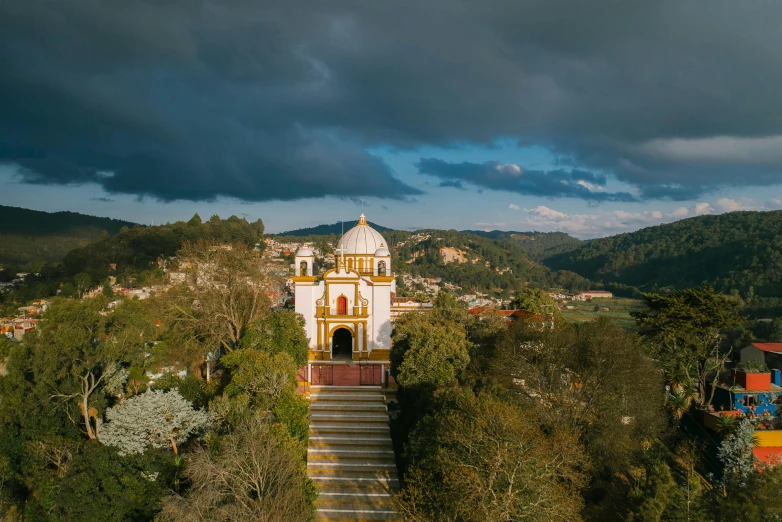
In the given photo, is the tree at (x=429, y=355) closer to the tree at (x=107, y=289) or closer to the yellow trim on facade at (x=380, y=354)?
the yellow trim on facade at (x=380, y=354)

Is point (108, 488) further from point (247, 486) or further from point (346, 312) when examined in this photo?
point (346, 312)

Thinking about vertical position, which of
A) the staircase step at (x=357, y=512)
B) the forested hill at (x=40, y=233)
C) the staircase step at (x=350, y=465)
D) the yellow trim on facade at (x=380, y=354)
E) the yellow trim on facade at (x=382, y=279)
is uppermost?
the forested hill at (x=40, y=233)

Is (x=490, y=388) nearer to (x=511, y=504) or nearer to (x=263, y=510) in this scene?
(x=511, y=504)

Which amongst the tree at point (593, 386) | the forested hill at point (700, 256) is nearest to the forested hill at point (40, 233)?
the tree at point (593, 386)

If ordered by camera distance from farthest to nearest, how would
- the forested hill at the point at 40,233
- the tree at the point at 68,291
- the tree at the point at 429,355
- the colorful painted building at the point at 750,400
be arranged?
the forested hill at the point at 40,233
the tree at the point at 68,291
the colorful painted building at the point at 750,400
the tree at the point at 429,355

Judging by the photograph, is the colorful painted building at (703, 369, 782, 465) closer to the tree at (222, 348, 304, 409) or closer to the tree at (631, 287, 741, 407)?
the tree at (631, 287, 741, 407)

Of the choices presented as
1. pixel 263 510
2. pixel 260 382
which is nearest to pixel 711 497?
pixel 263 510

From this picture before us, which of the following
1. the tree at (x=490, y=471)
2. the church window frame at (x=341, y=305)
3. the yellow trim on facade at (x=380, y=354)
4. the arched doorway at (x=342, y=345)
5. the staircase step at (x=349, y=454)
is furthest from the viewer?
the arched doorway at (x=342, y=345)
